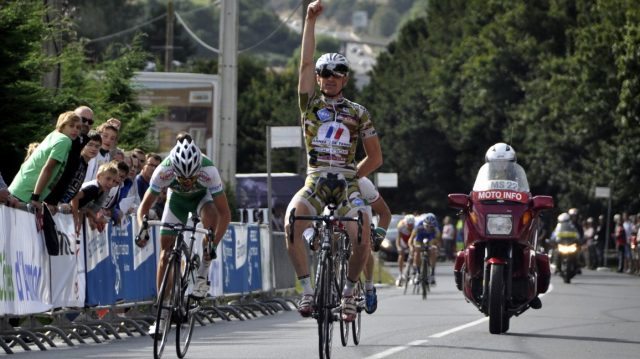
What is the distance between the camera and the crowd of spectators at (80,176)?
15125 millimetres

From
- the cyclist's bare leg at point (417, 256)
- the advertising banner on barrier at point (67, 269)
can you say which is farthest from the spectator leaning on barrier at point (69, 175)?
the cyclist's bare leg at point (417, 256)

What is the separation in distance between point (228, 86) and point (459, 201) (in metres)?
13.2

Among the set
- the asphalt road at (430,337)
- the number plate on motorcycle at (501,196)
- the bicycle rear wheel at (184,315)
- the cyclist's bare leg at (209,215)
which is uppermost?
the number plate on motorcycle at (501,196)

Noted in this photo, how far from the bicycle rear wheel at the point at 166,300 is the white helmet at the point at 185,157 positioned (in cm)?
65

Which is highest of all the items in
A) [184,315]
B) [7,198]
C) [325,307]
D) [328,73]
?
[328,73]

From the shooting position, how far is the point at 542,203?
16266 mm

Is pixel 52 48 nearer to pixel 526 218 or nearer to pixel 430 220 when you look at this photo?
pixel 430 220

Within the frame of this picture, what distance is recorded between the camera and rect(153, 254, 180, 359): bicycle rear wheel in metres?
12.2

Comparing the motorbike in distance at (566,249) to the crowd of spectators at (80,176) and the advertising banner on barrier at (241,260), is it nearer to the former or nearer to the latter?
the advertising banner on barrier at (241,260)

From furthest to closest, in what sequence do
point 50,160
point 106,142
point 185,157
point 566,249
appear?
point 566,249 < point 106,142 < point 50,160 < point 185,157

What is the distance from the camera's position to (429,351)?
45.5 feet

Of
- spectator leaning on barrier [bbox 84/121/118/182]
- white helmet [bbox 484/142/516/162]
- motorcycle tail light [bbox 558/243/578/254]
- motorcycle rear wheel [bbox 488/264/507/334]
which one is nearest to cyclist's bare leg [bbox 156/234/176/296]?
motorcycle rear wheel [bbox 488/264/507/334]

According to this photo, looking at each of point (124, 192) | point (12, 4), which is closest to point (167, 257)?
point (124, 192)

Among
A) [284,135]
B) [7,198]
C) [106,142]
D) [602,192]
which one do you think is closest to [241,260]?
[284,135]
